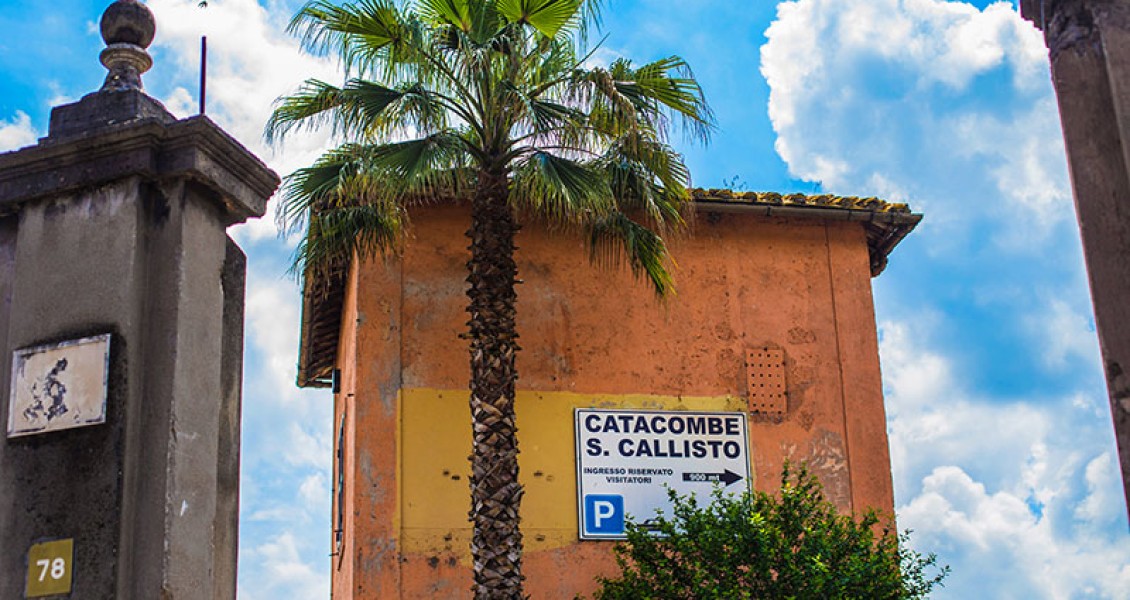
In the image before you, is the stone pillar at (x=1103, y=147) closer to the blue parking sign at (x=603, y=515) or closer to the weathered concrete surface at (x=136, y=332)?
the weathered concrete surface at (x=136, y=332)

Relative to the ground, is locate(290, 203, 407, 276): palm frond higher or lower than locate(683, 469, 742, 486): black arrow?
higher

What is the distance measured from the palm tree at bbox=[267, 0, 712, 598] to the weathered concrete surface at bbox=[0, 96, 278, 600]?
21.4 ft

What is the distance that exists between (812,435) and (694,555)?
3.38m

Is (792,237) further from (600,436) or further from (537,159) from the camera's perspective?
(537,159)

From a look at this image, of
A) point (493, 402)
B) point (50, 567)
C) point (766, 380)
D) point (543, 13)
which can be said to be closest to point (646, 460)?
point (766, 380)

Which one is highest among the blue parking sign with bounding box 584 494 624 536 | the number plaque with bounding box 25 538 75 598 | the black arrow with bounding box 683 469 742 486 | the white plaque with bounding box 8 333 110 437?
the black arrow with bounding box 683 469 742 486

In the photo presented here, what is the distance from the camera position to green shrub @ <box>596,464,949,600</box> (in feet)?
43.5

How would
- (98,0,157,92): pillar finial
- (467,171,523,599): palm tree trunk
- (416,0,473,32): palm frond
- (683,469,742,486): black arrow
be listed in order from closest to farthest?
(98,0,157,92): pillar finial < (467,171,523,599): palm tree trunk < (416,0,473,32): palm frond < (683,469,742,486): black arrow

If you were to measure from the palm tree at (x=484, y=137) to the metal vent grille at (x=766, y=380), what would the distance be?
3275mm

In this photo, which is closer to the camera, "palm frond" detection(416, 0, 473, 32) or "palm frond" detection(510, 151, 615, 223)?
"palm frond" detection(510, 151, 615, 223)

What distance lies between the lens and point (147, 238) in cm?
641

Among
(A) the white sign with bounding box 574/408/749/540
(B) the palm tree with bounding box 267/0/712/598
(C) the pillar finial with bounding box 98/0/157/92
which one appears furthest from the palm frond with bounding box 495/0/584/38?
(C) the pillar finial with bounding box 98/0/157/92

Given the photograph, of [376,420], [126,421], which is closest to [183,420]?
[126,421]

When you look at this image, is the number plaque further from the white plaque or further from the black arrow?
the black arrow
